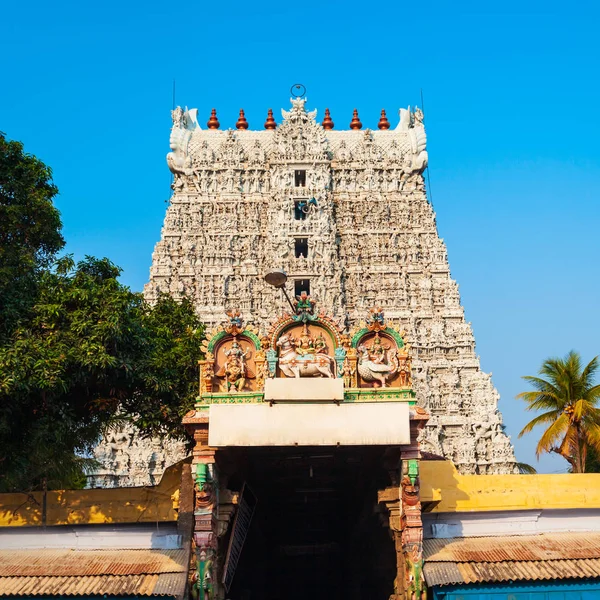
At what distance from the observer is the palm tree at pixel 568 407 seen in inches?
1136

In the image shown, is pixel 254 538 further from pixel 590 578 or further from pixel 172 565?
pixel 590 578

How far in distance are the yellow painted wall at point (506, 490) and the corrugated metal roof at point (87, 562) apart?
5.33 metres

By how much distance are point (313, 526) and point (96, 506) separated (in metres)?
8.98

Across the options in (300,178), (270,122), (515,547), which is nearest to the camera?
(515,547)

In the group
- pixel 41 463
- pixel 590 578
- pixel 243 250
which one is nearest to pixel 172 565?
pixel 41 463

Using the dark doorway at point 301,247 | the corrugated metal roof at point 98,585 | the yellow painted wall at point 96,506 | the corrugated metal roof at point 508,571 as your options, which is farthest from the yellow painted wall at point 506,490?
the dark doorway at point 301,247

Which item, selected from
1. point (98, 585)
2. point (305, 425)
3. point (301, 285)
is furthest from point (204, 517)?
point (301, 285)

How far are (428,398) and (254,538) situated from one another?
2080cm

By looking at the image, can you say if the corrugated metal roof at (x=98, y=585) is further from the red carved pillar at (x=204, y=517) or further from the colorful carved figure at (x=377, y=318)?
A: the colorful carved figure at (x=377, y=318)

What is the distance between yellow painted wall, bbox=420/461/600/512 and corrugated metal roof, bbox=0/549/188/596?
5.30m

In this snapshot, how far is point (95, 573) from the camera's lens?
49.8ft

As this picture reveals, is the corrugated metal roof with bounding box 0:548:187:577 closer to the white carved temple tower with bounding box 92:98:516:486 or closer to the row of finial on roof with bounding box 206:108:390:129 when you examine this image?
the white carved temple tower with bounding box 92:98:516:486

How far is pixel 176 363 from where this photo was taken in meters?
20.4

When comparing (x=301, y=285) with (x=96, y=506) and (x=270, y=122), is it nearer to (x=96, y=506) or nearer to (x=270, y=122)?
(x=270, y=122)
